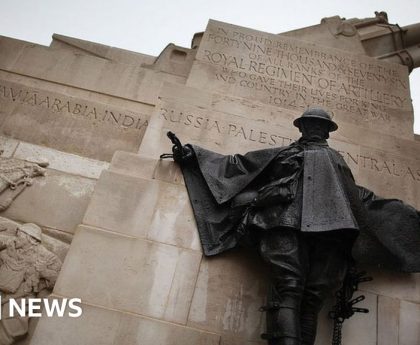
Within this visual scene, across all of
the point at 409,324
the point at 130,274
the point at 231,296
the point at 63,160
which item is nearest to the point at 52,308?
the point at 130,274

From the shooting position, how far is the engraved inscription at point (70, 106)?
6.59 metres

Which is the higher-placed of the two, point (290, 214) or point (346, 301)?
point (290, 214)

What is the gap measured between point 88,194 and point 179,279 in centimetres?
220

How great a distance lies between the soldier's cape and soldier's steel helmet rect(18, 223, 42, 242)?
6.76ft

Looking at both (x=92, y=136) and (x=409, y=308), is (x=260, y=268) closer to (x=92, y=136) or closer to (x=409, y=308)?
(x=409, y=308)

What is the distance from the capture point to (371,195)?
4.61 m

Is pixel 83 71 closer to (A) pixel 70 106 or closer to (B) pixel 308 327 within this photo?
(A) pixel 70 106

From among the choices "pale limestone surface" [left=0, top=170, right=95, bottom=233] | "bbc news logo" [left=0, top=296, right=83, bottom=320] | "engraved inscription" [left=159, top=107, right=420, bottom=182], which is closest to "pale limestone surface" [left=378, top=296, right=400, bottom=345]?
"engraved inscription" [left=159, top=107, right=420, bottom=182]

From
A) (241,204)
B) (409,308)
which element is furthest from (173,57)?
(409,308)

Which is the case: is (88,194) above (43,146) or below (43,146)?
below

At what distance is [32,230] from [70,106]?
8.92 feet

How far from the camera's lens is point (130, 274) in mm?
4016

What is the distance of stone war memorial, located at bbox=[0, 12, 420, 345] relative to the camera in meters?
3.94

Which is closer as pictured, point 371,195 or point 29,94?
point 371,195
